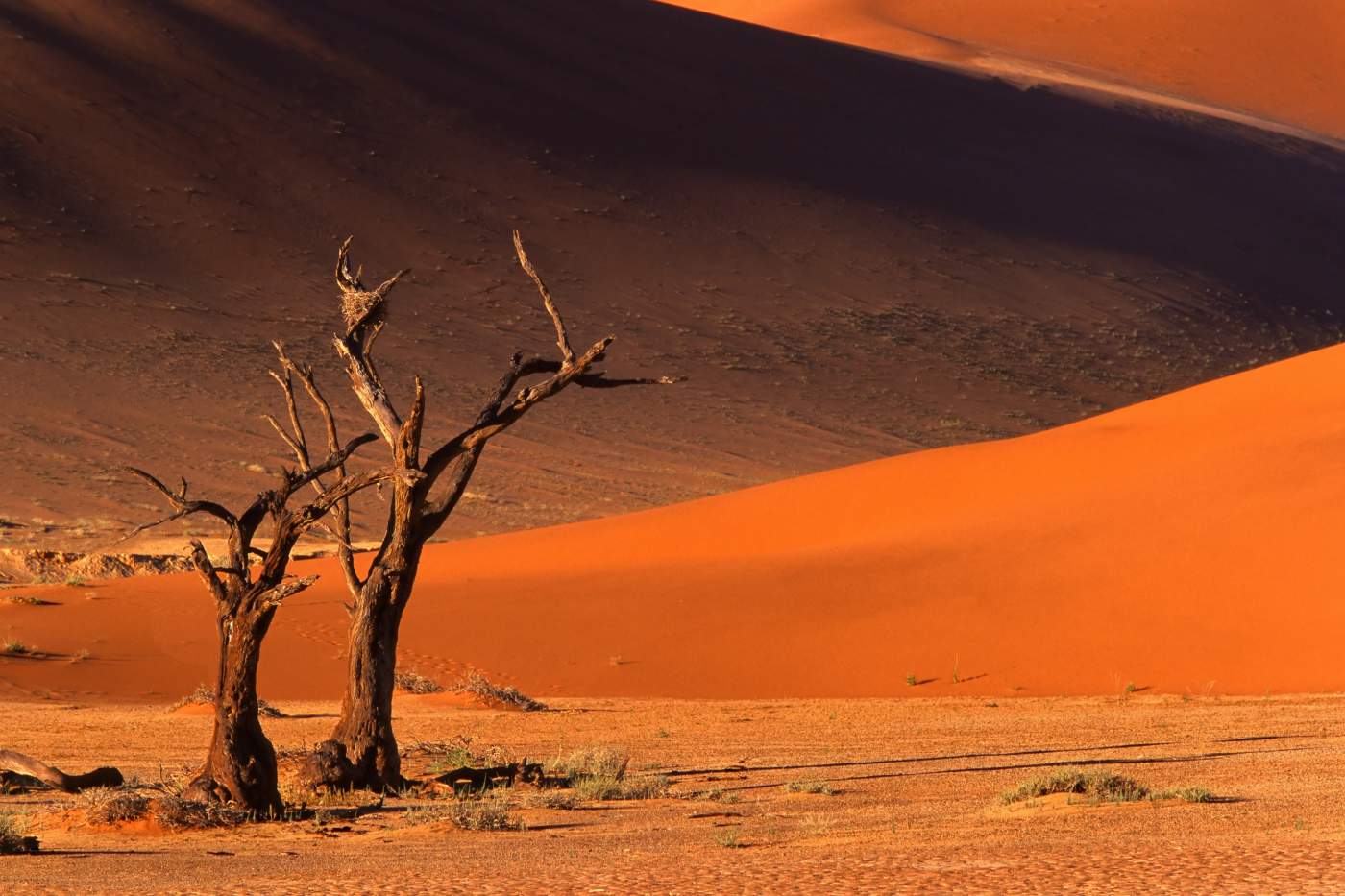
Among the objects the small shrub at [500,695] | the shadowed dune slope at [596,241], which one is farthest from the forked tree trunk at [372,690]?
the shadowed dune slope at [596,241]

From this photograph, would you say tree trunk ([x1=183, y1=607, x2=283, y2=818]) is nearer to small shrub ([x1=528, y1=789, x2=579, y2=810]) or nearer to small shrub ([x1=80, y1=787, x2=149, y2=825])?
small shrub ([x1=80, y1=787, x2=149, y2=825])

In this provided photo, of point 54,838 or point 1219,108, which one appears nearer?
point 54,838

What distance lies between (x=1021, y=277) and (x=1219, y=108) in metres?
37.6

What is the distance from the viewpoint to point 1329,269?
228 feet

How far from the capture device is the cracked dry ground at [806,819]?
870cm

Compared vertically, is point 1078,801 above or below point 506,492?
above

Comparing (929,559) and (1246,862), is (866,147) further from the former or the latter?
(1246,862)

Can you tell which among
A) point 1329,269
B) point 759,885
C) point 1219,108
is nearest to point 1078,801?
point 759,885

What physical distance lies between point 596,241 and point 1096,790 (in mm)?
45384

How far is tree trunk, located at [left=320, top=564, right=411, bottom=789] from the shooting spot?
11961mm

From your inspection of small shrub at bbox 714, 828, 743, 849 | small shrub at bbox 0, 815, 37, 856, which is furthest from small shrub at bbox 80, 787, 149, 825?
small shrub at bbox 714, 828, 743, 849

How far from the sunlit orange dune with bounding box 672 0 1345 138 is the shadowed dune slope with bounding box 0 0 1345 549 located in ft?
68.8

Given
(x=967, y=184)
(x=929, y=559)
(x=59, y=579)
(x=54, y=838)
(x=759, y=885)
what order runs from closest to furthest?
(x=759, y=885)
(x=54, y=838)
(x=929, y=559)
(x=59, y=579)
(x=967, y=184)

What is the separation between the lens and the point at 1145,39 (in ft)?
349
